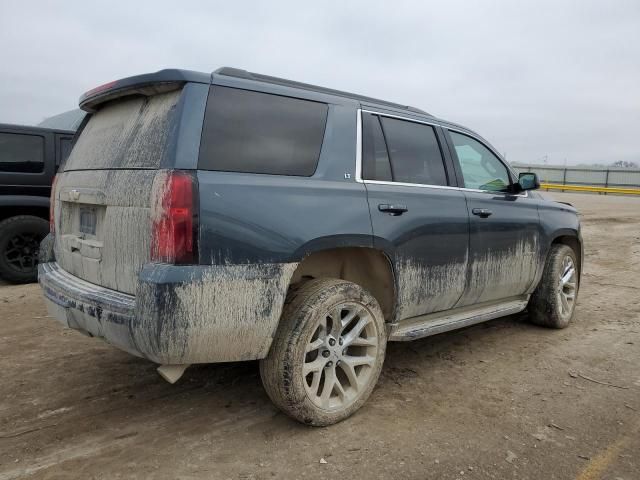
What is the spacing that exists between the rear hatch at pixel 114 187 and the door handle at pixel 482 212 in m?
2.32

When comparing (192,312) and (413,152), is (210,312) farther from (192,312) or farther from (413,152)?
(413,152)

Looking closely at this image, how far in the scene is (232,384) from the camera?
139 inches

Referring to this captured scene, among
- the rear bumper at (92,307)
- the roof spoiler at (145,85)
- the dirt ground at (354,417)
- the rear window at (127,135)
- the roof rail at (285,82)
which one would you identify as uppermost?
the roof rail at (285,82)

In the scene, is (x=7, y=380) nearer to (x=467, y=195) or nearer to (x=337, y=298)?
(x=337, y=298)

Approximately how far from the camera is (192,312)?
238 centimetres

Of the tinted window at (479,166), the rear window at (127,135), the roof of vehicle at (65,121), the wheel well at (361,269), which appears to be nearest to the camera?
the rear window at (127,135)

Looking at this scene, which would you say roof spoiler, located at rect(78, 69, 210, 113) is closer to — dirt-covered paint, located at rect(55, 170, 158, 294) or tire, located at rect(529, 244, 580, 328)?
dirt-covered paint, located at rect(55, 170, 158, 294)

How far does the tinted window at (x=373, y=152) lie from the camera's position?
3.22 m

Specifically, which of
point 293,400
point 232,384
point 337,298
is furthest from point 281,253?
point 232,384

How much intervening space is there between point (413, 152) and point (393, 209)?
2.01 ft

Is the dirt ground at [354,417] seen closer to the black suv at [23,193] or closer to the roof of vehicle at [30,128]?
the black suv at [23,193]

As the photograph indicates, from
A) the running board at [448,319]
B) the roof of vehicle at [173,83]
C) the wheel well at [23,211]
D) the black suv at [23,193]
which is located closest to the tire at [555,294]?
the running board at [448,319]

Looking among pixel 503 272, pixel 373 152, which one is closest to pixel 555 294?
pixel 503 272

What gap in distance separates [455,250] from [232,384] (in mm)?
1796
